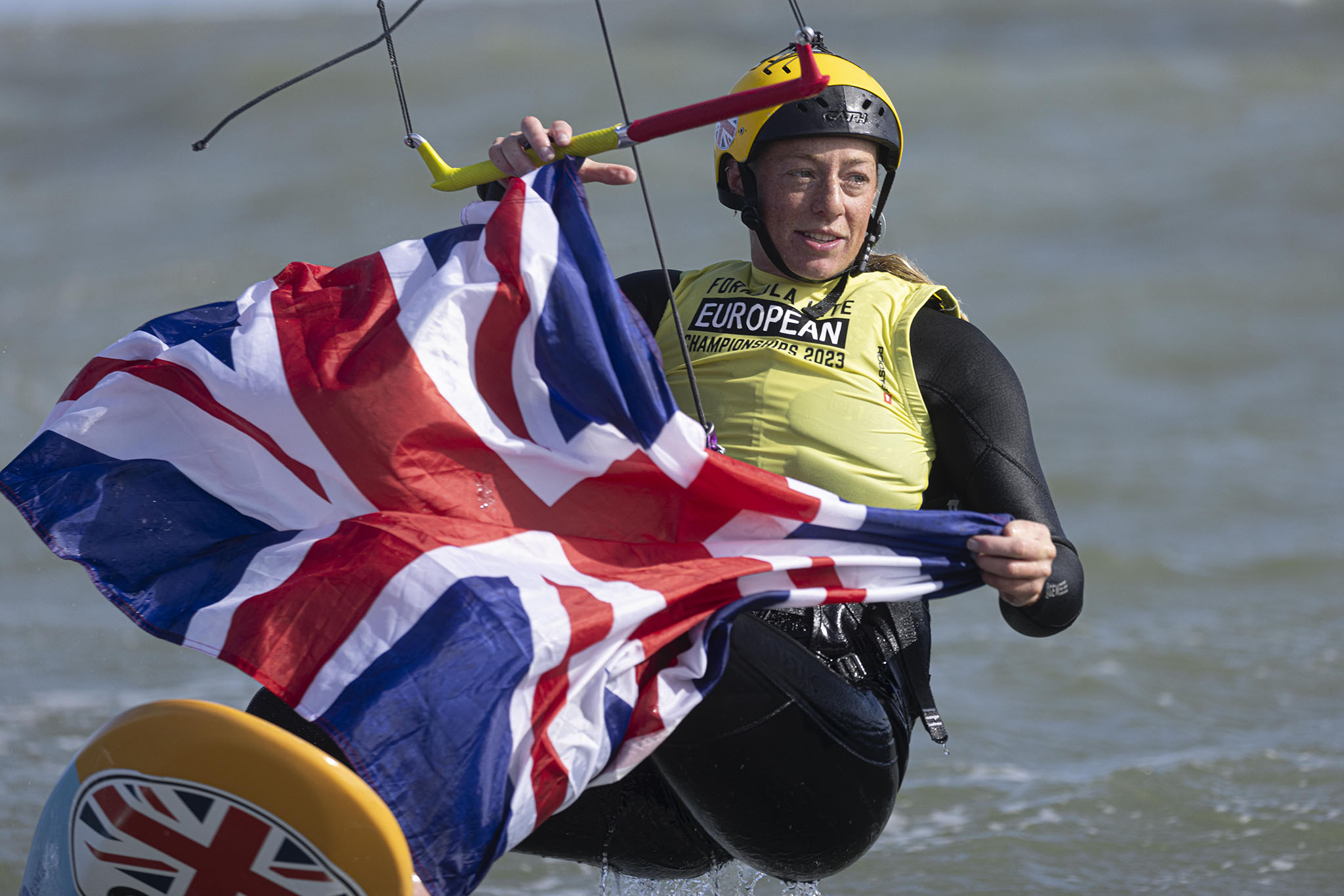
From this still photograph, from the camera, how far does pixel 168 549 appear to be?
2945 mm

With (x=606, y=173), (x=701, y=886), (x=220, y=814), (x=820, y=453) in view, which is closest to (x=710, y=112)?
(x=606, y=173)

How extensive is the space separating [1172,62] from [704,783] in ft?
67.0

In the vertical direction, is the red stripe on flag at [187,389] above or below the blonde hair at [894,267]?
below

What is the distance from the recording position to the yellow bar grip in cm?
306

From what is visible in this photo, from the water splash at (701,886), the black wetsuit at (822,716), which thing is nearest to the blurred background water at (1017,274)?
the water splash at (701,886)

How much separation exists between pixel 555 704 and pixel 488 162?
1341 mm

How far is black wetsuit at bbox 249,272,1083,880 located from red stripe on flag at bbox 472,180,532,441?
0.66m

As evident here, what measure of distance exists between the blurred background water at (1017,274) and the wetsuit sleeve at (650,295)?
248 centimetres

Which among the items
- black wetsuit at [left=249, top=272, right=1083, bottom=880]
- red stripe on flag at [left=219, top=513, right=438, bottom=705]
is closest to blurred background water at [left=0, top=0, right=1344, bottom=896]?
black wetsuit at [left=249, top=272, right=1083, bottom=880]

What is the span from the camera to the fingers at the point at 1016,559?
292cm

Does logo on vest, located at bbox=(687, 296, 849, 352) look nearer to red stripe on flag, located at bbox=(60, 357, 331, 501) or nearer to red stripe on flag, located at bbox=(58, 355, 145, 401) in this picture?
red stripe on flag, located at bbox=(60, 357, 331, 501)

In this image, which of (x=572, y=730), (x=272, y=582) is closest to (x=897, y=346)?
(x=572, y=730)

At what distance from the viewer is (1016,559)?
2926 millimetres

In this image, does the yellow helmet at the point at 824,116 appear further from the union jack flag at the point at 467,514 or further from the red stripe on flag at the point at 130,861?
the red stripe on flag at the point at 130,861
